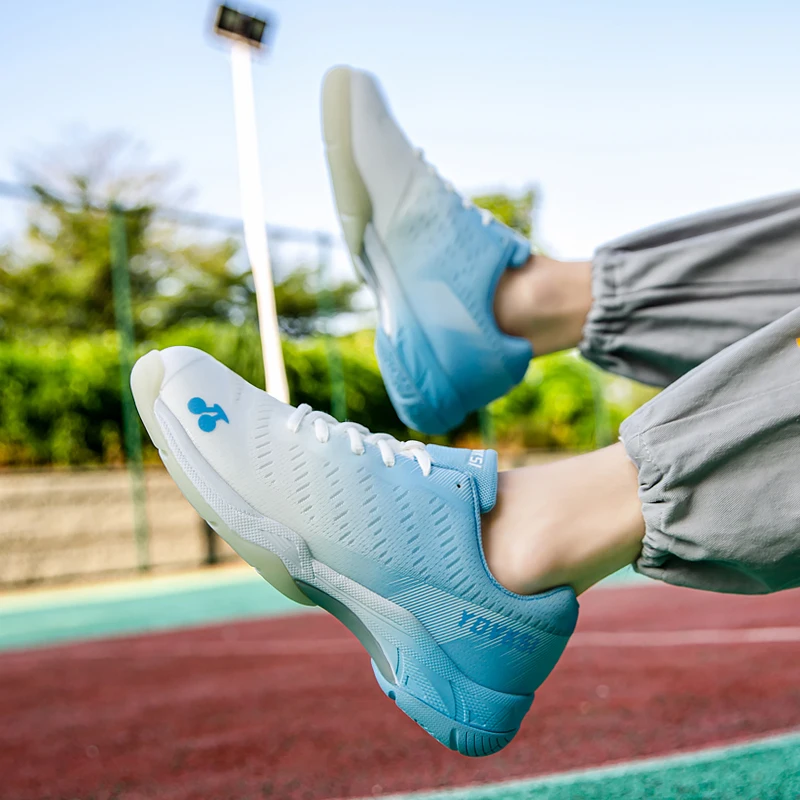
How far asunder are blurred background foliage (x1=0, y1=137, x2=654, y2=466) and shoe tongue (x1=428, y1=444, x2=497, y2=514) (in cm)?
555

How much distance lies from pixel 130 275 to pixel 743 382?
239 inches

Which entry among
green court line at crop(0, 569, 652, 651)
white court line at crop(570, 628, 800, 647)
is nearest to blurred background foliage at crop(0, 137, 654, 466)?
green court line at crop(0, 569, 652, 651)

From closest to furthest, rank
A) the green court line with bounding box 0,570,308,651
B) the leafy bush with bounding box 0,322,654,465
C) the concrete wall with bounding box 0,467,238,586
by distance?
the green court line with bounding box 0,570,308,651
the concrete wall with bounding box 0,467,238,586
the leafy bush with bounding box 0,322,654,465

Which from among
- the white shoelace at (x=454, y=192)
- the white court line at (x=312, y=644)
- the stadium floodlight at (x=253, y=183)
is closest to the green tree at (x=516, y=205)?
the stadium floodlight at (x=253, y=183)

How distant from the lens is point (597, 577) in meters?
0.76

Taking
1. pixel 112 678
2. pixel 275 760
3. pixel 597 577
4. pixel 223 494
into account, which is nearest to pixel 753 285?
pixel 597 577

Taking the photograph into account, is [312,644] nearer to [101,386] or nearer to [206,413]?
[206,413]

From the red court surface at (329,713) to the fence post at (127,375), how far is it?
345 cm

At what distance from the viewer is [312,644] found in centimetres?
263

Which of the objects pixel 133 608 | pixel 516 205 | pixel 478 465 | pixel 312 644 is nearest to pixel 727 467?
pixel 478 465

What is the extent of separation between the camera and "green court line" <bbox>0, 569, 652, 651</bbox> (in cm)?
371

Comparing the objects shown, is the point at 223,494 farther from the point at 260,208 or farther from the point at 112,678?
the point at 260,208

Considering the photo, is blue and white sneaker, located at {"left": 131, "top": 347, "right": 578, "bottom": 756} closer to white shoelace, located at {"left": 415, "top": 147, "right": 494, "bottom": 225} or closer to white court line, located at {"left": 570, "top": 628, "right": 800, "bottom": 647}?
white shoelace, located at {"left": 415, "top": 147, "right": 494, "bottom": 225}

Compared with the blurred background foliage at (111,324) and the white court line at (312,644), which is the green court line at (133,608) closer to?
the white court line at (312,644)
